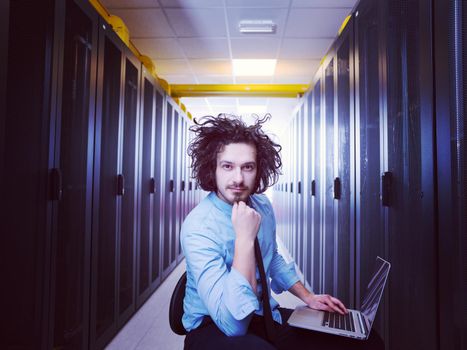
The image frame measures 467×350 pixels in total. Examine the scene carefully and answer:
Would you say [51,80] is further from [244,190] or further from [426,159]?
[426,159]

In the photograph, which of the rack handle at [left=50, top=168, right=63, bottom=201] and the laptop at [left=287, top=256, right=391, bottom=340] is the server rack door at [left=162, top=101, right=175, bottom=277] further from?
the laptop at [left=287, top=256, right=391, bottom=340]

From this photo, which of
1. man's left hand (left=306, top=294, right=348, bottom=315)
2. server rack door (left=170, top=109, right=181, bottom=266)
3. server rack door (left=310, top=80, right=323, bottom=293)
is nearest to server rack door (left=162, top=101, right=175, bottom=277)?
server rack door (left=170, top=109, right=181, bottom=266)

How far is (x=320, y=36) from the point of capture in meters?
3.75

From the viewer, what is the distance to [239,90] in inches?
209

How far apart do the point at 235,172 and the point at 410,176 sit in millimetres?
633

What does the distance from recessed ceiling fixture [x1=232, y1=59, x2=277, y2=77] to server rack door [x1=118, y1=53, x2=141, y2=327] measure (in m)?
2.15

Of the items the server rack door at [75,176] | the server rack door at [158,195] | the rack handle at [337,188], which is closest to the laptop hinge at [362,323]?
the rack handle at [337,188]

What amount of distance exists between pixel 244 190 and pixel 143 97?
6.60ft

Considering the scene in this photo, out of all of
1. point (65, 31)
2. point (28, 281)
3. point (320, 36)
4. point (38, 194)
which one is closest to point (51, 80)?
point (65, 31)

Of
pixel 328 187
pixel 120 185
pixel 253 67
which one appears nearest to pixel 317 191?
pixel 328 187

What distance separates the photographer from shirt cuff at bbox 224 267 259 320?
0.87m

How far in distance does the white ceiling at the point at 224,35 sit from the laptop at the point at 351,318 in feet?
9.02

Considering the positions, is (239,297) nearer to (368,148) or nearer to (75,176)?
(368,148)

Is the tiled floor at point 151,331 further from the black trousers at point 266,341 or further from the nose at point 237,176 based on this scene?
the nose at point 237,176
